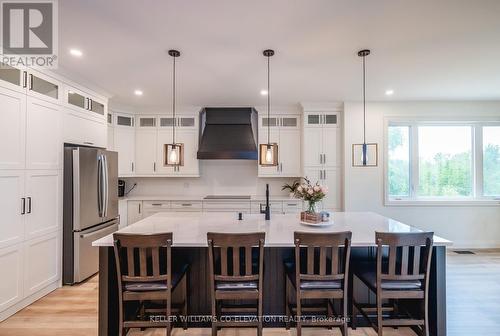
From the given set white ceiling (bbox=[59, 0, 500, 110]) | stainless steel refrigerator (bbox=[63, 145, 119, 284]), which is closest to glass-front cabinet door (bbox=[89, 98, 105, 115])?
white ceiling (bbox=[59, 0, 500, 110])

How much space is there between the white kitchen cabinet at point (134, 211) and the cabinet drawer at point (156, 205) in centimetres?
11

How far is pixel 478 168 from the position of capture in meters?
4.87

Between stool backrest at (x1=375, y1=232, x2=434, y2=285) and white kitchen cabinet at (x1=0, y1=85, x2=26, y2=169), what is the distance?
11.7 feet

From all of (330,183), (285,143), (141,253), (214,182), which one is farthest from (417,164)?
(141,253)

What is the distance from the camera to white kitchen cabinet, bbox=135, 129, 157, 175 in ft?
17.3

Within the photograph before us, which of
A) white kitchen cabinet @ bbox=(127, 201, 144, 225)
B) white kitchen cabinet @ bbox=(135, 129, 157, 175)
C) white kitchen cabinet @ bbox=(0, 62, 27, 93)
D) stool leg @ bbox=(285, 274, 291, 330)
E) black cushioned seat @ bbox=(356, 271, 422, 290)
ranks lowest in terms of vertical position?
stool leg @ bbox=(285, 274, 291, 330)

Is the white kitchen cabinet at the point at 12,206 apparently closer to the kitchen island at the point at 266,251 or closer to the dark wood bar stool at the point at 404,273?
the kitchen island at the point at 266,251

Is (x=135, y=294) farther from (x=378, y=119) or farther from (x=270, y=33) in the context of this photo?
(x=378, y=119)

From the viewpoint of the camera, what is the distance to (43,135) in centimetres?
304

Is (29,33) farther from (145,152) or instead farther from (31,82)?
(145,152)

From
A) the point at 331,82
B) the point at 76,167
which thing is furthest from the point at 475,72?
the point at 76,167

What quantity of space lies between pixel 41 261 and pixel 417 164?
6100 millimetres

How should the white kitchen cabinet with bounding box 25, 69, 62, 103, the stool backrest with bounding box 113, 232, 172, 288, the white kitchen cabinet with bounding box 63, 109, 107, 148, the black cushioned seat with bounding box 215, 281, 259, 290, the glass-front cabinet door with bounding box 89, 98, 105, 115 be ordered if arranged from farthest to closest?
the glass-front cabinet door with bounding box 89, 98, 105, 115 < the white kitchen cabinet with bounding box 63, 109, 107, 148 < the white kitchen cabinet with bounding box 25, 69, 62, 103 < the black cushioned seat with bounding box 215, 281, 259, 290 < the stool backrest with bounding box 113, 232, 172, 288

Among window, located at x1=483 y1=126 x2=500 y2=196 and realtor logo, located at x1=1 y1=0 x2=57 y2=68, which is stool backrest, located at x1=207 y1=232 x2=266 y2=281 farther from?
window, located at x1=483 y1=126 x2=500 y2=196
